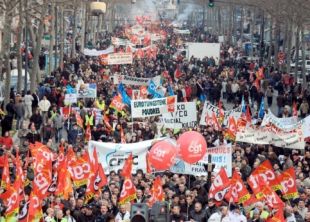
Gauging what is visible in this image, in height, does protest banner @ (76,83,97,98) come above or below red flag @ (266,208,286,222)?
below

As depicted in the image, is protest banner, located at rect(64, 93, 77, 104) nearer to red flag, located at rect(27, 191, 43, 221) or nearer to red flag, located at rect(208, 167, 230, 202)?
red flag, located at rect(208, 167, 230, 202)

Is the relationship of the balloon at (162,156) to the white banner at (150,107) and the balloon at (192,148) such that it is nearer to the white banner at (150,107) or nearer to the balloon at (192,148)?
the balloon at (192,148)

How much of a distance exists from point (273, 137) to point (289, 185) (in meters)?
5.26

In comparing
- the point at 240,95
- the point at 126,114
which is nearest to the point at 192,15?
the point at 240,95

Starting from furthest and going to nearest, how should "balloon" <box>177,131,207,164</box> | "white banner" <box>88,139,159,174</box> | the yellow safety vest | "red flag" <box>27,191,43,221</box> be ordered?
the yellow safety vest → "white banner" <box>88,139,159,174</box> → "balloon" <box>177,131,207,164</box> → "red flag" <box>27,191,43,221</box>

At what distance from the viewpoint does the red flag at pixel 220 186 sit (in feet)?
57.1

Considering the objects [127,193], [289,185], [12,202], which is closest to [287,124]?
[289,185]

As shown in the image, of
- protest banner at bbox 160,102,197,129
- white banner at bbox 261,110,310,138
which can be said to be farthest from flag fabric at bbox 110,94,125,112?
white banner at bbox 261,110,310,138

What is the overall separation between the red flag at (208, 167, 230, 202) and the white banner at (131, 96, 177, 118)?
6.73 metres

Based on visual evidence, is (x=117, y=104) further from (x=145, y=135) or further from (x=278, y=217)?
(x=278, y=217)

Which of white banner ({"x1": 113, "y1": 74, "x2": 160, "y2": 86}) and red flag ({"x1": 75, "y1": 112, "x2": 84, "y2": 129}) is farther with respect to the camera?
white banner ({"x1": 113, "y1": 74, "x2": 160, "y2": 86})

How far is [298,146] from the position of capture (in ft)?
73.5

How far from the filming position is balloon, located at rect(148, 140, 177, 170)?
1794 cm

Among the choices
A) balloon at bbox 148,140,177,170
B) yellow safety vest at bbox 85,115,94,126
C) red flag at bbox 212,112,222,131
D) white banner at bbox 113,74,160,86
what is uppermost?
balloon at bbox 148,140,177,170
